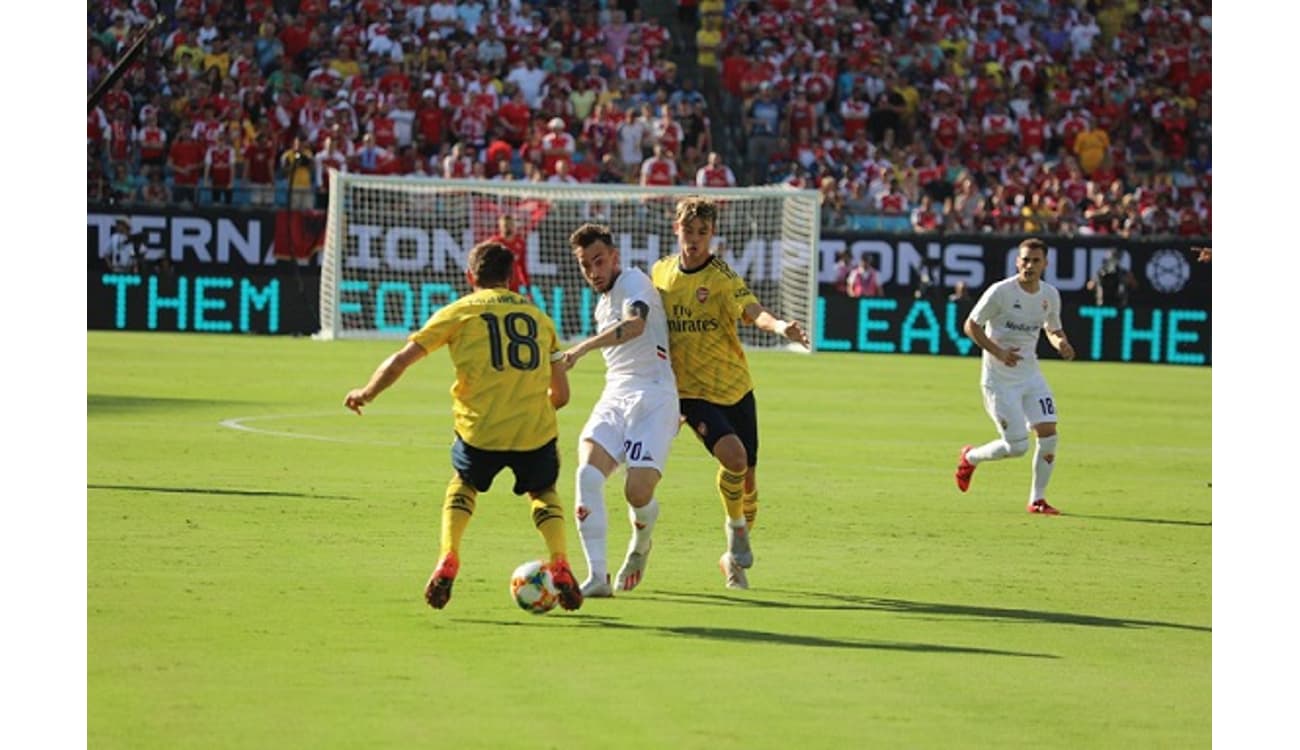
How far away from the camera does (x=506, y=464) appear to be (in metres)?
10.7

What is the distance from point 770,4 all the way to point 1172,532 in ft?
96.1

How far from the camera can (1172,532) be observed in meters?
15.2

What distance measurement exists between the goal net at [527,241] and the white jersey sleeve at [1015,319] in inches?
665

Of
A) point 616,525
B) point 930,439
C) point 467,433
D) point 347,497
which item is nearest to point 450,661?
point 467,433

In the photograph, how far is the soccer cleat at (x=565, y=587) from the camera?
1047 centimetres

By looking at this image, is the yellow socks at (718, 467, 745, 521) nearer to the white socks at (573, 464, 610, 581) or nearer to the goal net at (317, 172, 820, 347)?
the white socks at (573, 464, 610, 581)

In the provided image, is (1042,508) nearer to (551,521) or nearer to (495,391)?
A: (551,521)

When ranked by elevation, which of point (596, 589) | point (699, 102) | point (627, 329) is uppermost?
point (699, 102)

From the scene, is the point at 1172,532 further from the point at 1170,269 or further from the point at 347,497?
the point at 1170,269

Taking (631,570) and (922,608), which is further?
(631,570)

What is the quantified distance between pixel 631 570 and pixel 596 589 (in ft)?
1.17

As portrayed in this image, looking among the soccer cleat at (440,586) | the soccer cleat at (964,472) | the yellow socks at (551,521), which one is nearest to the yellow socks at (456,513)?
the soccer cleat at (440,586)

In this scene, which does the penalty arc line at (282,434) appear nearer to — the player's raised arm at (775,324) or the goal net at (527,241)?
the player's raised arm at (775,324)

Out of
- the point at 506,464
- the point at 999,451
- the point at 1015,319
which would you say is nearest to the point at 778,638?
the point at 506,464
